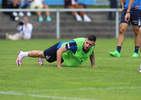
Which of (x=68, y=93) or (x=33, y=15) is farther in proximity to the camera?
(x=33, y=15)

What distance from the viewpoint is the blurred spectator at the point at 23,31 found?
832 inches

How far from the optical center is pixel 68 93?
595 cm

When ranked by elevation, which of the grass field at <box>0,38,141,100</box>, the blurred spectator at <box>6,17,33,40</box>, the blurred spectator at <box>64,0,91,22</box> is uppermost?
the grass field at <box>0,38,141,100</box>

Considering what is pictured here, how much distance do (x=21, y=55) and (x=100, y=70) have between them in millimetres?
1946

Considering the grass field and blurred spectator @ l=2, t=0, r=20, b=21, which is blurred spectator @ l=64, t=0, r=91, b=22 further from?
the grass field

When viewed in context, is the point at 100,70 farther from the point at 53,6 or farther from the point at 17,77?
the point at 53,6

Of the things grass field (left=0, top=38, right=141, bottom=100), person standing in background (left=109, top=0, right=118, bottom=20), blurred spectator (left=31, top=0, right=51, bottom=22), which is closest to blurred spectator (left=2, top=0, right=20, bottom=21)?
blurred spectator (left=31, top=0, right=51, bottom=22)

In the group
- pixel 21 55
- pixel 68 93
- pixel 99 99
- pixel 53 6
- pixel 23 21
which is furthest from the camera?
pixel 53 6

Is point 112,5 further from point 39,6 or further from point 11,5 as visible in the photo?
point 11,5

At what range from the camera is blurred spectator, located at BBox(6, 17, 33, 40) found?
2112cm

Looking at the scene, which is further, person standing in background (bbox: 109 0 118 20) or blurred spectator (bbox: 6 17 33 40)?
person standing in background (bbox: 109 0 118 20)

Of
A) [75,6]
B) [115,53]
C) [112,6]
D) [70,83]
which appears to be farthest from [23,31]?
[70,83]

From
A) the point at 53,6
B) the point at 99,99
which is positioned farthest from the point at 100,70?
the point at 53,6

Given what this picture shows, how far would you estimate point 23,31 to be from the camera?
21391 mm
